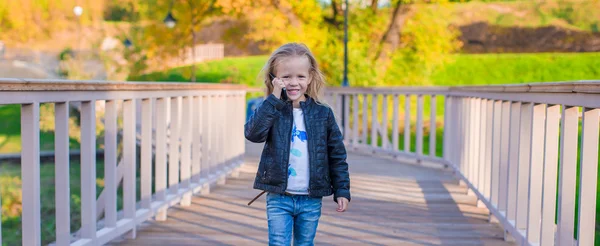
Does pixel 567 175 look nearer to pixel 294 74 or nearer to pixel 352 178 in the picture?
pixel 294 74

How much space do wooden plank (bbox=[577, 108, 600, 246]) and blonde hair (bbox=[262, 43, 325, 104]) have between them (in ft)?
3.49

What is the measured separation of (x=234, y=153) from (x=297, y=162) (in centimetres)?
529

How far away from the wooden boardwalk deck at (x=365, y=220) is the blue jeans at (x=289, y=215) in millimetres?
1495

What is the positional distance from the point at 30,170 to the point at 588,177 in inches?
86.8

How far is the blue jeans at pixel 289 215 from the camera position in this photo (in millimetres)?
3262

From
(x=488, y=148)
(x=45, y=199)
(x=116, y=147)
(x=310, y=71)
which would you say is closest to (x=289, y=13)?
(x=45, y=199)

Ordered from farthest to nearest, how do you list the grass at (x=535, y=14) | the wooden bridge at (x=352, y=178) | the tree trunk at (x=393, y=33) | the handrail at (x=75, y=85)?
the grass at (x=535, y=14) → the tree trunk at (x=393, y=33) → the wooden bridge at (x=352, y=178) → the handrail at (x=75, y=85)

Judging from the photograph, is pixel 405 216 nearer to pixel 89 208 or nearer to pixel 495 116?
pixel 495 116

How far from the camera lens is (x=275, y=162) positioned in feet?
10.7

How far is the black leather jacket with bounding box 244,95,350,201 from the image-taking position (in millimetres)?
3256

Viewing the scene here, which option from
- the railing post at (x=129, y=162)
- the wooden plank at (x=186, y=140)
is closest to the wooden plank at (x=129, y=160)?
the railing post at (x=129, y=162)

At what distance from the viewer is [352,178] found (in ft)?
27.3

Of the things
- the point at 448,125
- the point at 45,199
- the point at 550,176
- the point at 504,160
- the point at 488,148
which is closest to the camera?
the point at 550,176

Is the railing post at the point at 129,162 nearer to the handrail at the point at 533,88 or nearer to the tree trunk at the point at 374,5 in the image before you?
the handrail at the point at 533,88
